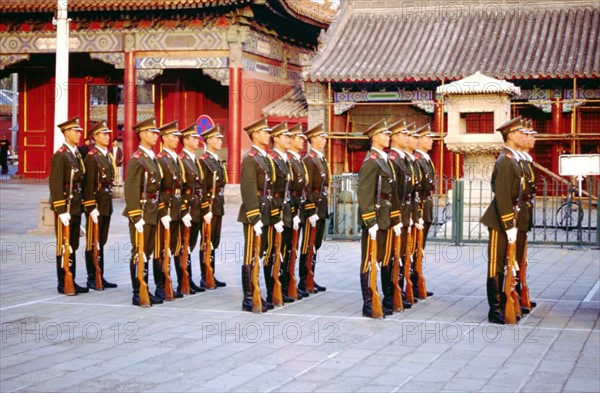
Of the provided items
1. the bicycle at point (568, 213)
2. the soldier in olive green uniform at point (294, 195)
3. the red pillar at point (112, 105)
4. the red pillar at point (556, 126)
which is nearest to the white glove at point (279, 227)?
the soldier in olive green uniform at point (294, 195)

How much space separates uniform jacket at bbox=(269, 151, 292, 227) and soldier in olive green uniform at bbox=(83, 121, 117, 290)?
2164 millimetres

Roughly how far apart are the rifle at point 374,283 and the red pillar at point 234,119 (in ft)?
56.6

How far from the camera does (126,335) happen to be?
8.70m

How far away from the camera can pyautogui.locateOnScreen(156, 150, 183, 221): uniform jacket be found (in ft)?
35.0

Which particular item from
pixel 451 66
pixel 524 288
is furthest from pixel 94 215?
pixel 451 66

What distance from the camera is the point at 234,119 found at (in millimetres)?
26672

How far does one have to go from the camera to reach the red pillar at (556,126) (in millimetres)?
24719

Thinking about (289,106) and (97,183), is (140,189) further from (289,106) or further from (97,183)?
(289,106)

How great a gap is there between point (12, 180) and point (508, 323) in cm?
2568

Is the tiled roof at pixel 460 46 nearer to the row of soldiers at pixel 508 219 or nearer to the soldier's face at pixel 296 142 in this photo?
the soldier's face at pixel 296 142

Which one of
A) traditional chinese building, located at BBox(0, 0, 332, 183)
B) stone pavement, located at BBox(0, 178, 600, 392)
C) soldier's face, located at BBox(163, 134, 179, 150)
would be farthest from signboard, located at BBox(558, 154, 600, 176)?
traditional chinese building, located at BBox(0, 0, 332, 183)

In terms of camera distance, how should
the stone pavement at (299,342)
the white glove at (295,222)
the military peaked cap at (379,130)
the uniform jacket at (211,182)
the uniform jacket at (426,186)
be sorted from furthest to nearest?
the uniform jacket at (211,182)
the uniform jacket at (426,186)
the white glove at (295,222)
the military peaked cap at (379,130)
the stone pavement at (299,342)

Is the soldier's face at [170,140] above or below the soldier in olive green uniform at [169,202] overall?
above

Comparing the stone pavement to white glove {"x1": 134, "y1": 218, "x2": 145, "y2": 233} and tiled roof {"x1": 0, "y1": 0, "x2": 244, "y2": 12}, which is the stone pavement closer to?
white glove {"x1": 134, "y1": 218, "x2": 145, "y2": 233}
